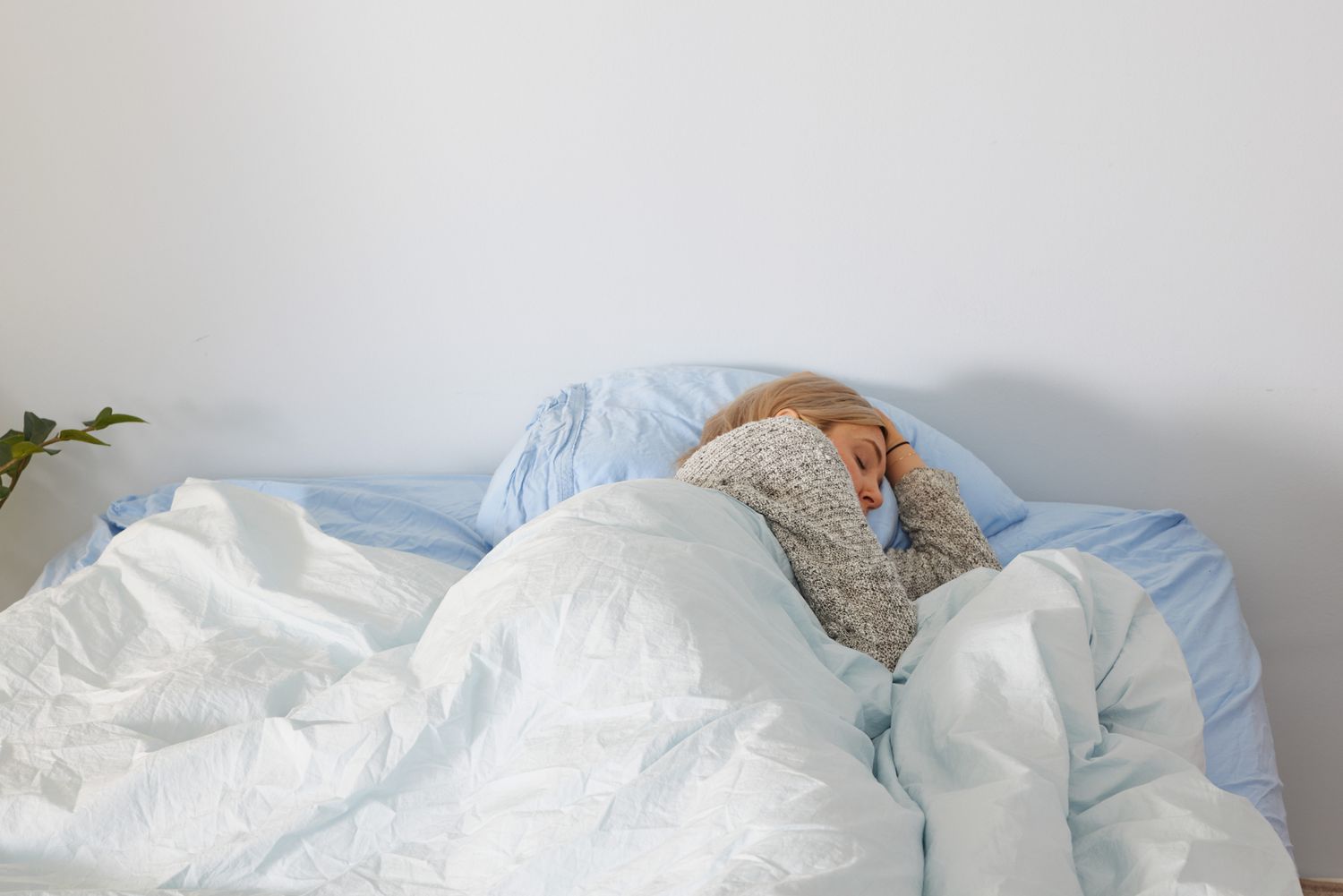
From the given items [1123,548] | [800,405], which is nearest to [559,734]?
[800,405]

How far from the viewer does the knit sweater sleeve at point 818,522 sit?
1.08m

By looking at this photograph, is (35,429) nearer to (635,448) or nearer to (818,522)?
(635,448)

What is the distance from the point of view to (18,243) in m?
1.85

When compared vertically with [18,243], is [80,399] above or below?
below

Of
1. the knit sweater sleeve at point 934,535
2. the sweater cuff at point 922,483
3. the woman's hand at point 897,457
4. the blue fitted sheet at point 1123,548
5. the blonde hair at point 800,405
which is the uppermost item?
the blonde hair at point 800,405

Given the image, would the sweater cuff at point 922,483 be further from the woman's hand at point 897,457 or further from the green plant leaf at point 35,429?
the green plant leaf at point 35,429

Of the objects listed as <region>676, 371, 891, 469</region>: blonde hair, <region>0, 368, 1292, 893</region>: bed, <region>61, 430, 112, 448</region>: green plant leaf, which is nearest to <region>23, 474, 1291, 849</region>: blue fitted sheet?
<region>0, 368, 1292, 893</region>: bed

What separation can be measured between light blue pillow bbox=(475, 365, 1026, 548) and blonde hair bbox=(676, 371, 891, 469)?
7 cm

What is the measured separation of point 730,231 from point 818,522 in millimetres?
659

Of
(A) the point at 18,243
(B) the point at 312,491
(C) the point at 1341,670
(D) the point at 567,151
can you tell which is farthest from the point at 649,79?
(C) the point at 1341,670

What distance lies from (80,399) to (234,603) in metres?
1.07

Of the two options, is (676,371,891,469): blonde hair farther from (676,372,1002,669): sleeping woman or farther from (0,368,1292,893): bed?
(0,368,1292,893): bed

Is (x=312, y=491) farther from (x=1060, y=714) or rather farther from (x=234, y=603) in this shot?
(x=1060, y=714)

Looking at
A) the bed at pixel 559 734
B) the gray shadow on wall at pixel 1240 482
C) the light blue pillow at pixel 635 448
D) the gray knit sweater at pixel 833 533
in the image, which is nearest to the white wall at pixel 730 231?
the gray shadow on wall at pixel 1240 482
